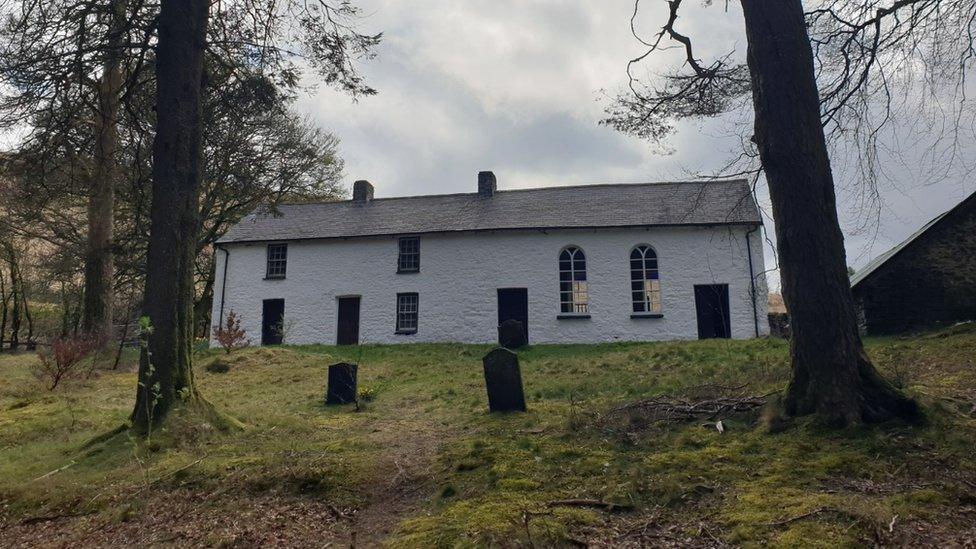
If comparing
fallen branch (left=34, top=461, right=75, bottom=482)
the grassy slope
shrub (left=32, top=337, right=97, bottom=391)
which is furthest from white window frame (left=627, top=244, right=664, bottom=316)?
fallen branch (left=34, top=461, right=75, bottom=482)

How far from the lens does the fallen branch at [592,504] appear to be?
480 cm

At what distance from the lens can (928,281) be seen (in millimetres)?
14617

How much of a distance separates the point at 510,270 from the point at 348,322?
746cm

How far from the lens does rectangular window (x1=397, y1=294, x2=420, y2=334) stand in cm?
2472

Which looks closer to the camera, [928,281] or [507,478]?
[507,478]

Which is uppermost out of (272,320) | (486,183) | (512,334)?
(486,183)

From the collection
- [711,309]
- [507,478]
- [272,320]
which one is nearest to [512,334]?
[711,309]

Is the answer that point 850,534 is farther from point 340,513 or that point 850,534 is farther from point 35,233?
point 35,233

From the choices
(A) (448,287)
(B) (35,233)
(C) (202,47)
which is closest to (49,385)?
(C) (202,47)

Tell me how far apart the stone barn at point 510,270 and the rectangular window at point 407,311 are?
0.04m

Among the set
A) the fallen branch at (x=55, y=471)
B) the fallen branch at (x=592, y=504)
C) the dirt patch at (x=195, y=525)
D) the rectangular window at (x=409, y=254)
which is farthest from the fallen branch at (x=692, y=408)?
the rectangular window at (x=409, y=254)

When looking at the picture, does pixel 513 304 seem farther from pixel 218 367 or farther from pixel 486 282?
pixel 218 367

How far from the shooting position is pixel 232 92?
11.0 m

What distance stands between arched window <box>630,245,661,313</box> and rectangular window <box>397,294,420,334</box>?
9.06 metres
